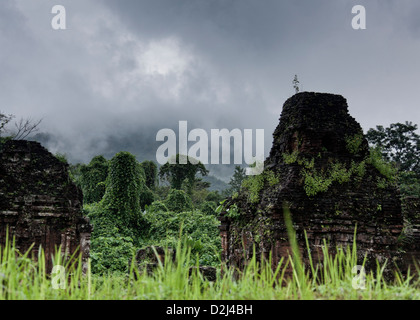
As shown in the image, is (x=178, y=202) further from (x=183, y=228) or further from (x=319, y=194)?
(x=319, y=194)

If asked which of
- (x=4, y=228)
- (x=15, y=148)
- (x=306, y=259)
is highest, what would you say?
(x=15, y=148)

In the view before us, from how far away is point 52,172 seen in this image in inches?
283

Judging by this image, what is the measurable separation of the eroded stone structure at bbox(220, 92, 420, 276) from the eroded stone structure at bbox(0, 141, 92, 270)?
3.76 metres

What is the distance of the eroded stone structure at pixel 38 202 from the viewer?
657cm

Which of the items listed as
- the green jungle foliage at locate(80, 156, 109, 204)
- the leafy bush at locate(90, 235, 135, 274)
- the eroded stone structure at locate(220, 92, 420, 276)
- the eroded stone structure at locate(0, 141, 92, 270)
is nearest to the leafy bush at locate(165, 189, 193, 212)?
the green jungle foliage at locate(80, 156, 109, 204)

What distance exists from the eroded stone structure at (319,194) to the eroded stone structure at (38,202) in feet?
12.3

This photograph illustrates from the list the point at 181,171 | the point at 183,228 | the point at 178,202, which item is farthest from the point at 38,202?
the point at 181,171

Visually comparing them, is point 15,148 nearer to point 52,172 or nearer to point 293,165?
point 52,172

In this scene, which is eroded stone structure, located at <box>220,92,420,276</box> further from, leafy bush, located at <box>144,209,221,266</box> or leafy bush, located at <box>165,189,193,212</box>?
leafy bush, located at <box>165,189,193,212</box>

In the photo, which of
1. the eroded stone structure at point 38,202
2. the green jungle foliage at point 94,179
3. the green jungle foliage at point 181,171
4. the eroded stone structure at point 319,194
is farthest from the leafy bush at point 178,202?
the eroded stone structure at point 38,202

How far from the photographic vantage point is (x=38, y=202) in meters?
6.77

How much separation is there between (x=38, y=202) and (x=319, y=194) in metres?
5.92

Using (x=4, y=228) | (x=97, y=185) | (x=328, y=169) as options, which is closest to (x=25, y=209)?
(x=4, y=228)
